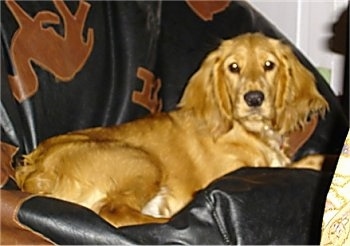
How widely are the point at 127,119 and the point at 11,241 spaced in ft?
2.79

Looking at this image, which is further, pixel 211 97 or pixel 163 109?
pixel 163 109

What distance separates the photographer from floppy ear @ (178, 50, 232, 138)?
242cm

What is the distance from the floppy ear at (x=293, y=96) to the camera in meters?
2.45

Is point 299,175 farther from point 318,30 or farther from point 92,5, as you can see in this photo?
point 318,30

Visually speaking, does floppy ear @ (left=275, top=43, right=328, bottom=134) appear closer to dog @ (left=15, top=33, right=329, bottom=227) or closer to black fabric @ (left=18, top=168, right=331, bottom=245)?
dog @ (left=15, top=33, right=329, bottom=227)

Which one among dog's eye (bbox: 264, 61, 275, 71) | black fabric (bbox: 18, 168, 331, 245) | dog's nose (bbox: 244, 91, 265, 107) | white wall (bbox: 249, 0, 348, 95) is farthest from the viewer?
white wall (bbox: 249, 0, 348, 95)

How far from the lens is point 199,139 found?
2447 mm

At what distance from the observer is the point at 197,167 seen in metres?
2.42

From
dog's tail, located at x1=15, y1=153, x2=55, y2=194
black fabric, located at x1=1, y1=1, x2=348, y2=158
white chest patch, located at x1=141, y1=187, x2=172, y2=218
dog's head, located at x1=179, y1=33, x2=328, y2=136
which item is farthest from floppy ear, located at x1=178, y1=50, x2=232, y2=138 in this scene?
dog's tail, located at x1=15, y1=153, x2=55, y2=194

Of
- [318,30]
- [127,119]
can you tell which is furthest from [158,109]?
[318,30]

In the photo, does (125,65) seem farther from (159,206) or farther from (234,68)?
(159,206)

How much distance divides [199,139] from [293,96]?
32cm

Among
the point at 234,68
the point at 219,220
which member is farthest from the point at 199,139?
the point at 219,220

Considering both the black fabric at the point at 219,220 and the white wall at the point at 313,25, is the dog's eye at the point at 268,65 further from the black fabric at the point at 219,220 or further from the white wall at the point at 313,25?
the black fabric at the point at 219,220
